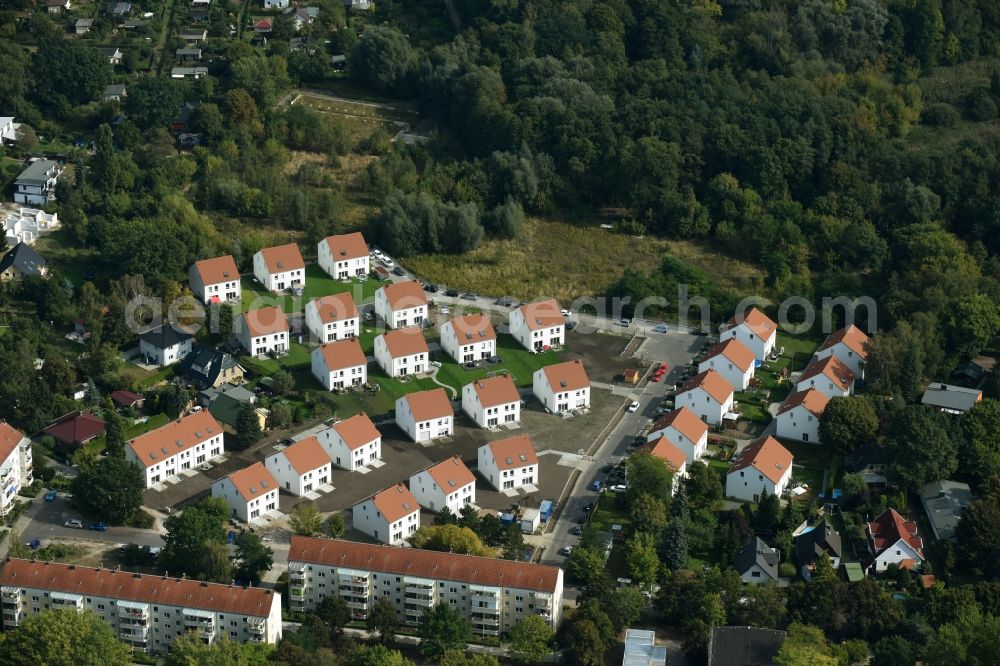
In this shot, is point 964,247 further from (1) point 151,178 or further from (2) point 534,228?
(1) point 151,178

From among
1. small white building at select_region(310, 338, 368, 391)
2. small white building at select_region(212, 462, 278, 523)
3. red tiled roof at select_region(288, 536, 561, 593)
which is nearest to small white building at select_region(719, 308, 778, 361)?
small white building at select_region(310, 338, 368, 391)

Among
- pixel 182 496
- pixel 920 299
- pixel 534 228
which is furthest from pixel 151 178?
pixel 920 299

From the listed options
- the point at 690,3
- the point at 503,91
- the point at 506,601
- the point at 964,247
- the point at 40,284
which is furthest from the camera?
the point at 690,3

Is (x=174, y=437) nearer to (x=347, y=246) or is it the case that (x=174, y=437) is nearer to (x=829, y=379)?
(x=347, y=246)

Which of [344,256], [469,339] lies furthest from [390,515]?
[344,256]

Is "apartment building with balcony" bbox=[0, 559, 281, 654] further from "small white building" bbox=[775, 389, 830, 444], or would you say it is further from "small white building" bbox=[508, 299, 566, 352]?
"small white building" bbox=[775, 389, 830, 444]
